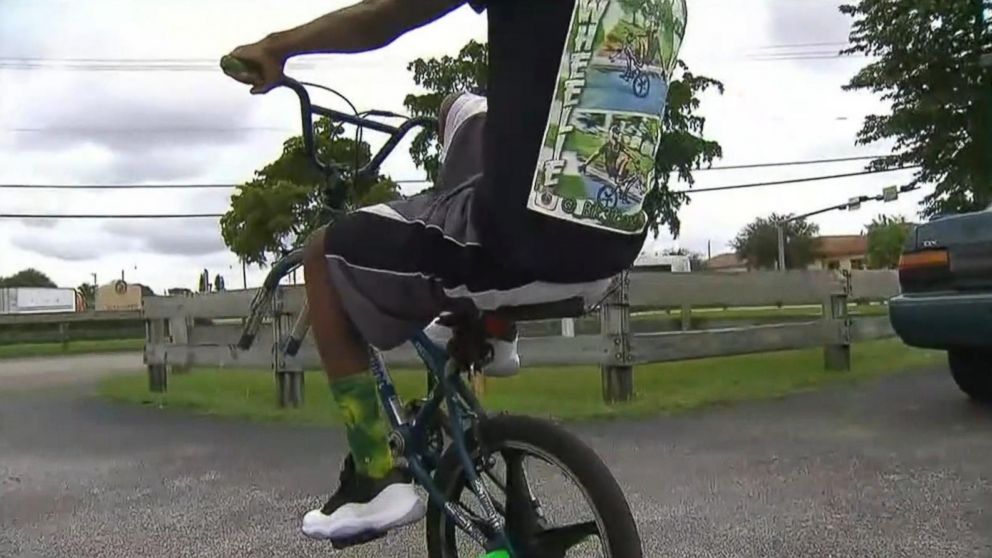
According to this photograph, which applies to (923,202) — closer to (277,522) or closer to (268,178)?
(268,178)

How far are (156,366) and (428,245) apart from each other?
7412 mm

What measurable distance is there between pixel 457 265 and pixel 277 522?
215cm

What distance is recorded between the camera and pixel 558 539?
2023mm

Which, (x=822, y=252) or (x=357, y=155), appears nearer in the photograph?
(x=357, y=155)

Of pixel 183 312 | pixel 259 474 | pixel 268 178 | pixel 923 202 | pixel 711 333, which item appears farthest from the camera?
pixel 268 178

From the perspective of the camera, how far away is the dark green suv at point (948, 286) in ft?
16.3

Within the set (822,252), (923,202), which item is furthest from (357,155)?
(822,252)

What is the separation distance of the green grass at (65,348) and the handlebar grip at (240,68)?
17833 mm

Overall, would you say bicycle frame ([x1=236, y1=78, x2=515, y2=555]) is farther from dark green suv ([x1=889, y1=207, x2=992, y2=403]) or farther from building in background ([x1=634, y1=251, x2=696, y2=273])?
dark green suv ([x1=889, y1=207, x2=992, y2=403])

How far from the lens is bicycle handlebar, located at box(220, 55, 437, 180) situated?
1859 mm

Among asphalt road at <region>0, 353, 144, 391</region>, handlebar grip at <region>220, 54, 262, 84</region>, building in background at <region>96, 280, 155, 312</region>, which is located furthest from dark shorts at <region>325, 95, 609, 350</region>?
building in background at <region>96, 280, 155, 312</region>

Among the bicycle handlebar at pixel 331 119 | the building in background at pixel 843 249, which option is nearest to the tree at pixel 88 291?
the building in background at pixel 843 249

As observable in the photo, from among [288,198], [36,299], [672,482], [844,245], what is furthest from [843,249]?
[672,482]

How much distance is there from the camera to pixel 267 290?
2219 millimetres
